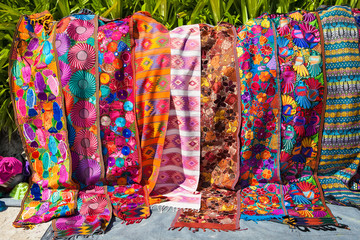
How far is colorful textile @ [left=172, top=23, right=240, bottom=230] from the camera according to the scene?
2.29 meters

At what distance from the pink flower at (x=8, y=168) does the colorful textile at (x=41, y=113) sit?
13 centimetres

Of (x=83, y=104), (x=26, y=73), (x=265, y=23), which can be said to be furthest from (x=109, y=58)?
(x=265, y=23)

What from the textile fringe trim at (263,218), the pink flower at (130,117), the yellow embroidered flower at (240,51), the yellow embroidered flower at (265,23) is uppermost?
the yellow embroidered flower at (265,23)

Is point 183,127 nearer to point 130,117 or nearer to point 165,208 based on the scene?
point 130,117

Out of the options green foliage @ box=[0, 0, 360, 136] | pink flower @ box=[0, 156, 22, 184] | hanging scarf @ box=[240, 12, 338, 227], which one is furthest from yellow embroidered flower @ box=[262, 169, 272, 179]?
pink flower @ box=[0, 156, 22, 184]

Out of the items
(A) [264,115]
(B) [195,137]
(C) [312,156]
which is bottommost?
(C) [312,156]

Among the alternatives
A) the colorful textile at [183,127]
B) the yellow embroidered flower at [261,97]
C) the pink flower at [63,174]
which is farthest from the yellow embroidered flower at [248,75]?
the pink flower at [63,174]

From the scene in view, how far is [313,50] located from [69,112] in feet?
5.69

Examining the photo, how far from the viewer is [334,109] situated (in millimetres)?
2295

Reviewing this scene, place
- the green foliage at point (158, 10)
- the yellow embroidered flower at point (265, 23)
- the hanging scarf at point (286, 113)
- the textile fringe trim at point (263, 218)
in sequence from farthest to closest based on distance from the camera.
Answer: the green foliage at point (158, 10) < the yellow embroidered flower at point (265, 23) < the hanging scarf at point (286, 113) < the textile fringe trim at point (263, 218)

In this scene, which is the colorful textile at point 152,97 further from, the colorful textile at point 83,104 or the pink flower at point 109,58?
the colorful textile at point 83,104

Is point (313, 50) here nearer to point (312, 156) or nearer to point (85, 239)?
point (312, 156)

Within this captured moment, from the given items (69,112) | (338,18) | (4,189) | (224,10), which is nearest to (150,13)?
(224,10)

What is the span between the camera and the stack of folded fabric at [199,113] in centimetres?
228
